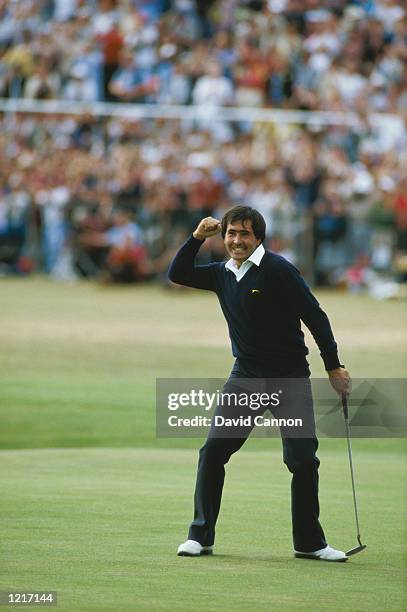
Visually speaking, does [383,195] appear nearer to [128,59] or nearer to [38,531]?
[128,59]

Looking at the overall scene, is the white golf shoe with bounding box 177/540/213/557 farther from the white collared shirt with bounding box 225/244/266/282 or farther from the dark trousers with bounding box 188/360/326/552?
the white collared shirt with bounding box 225/244/266/282

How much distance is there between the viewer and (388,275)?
24266 millimetres

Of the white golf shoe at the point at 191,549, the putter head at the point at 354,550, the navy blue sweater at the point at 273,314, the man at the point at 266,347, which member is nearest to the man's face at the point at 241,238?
the man at the point at 266,347

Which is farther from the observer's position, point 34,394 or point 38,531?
point 34,394

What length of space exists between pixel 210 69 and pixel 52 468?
1649 cm

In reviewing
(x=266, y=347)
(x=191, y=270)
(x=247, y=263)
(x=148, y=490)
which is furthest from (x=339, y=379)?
(x=148, y=490)

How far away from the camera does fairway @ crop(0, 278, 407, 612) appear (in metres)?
5.93

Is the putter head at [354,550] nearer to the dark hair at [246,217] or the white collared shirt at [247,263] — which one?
the white collared shirt at [247,263]

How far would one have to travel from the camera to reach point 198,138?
25.4m

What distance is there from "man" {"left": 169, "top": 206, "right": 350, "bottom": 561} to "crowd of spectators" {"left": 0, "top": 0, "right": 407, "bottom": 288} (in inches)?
671

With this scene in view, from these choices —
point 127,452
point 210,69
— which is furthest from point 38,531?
point 210,69

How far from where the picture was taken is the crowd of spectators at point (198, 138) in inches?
950

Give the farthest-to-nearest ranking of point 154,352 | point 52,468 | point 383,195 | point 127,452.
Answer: point 383,195
point 154,352
point 127,452
point 52,468

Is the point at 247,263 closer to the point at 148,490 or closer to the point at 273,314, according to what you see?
the point at 273,314
